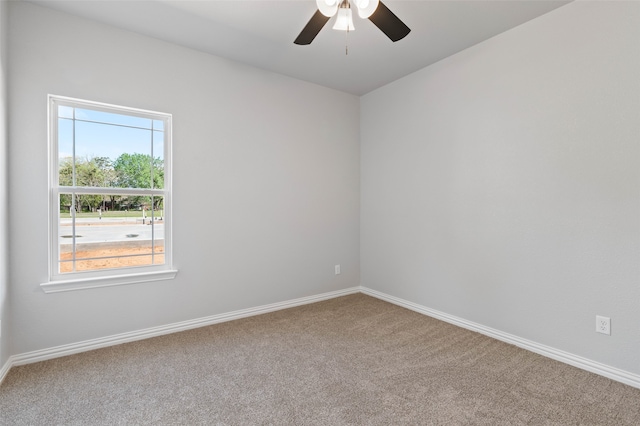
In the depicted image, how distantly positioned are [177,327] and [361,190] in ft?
8.91

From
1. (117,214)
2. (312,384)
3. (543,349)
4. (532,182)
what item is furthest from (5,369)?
(532,182)

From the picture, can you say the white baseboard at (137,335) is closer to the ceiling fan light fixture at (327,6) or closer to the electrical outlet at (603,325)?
the electrical outlet at (603,325)

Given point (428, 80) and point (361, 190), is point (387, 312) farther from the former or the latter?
point (428, 80)

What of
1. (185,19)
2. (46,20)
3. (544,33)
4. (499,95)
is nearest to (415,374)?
(499,95)

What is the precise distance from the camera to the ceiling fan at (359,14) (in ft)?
5.53

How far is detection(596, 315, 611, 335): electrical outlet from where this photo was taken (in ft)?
7.19

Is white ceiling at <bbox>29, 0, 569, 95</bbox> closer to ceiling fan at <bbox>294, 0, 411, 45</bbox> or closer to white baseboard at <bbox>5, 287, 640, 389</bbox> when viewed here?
ceiling fan at <bbox>294, 0, 411, 45</bbox>

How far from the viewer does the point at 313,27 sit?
194 cm

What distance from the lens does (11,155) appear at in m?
2.28

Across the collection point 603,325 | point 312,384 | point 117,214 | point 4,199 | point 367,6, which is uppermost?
point 367,6

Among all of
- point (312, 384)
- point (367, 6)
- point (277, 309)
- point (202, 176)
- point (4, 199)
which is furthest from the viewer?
point (277, 309)

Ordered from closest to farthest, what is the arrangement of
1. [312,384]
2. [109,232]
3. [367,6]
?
[367,6] → [312,384] → [109,232]

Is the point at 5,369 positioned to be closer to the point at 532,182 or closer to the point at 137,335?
the point at 137,335

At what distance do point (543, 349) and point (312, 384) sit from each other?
1887 millimetres
